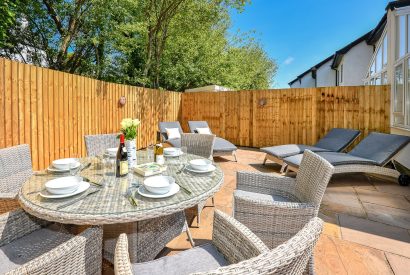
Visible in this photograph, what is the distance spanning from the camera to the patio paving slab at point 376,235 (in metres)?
2.05

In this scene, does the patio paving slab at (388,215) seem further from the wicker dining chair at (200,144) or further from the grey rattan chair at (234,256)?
the grey rattan chair at (234,256)

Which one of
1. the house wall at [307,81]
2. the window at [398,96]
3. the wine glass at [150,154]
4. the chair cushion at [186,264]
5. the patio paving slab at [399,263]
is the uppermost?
the house wall at [307,81]

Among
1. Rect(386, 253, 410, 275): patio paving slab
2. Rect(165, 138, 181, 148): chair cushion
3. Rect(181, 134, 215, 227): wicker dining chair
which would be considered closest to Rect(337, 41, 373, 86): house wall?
Rect(165, 138, 181, 148): chair cushion

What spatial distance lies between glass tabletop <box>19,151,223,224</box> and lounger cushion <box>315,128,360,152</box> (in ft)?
12.6

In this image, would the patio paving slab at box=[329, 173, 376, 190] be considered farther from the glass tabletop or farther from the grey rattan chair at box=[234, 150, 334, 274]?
the glass tabletop

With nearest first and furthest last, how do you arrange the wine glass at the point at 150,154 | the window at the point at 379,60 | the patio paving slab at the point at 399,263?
the patio paving slab at the point at 399,263 → the wine glass at the point at 150,154 → the window at the point at 379,60

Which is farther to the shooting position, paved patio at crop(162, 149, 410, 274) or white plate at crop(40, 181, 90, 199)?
paved patio at crop(162, 149, 410, 274)

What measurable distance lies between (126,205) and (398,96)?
6224 millimetres

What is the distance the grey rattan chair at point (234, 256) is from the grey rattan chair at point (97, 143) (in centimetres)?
186

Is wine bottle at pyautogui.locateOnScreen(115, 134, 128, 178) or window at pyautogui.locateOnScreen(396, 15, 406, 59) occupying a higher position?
window at pyautogui.locateOnScreen(396, 15, 406, 59)

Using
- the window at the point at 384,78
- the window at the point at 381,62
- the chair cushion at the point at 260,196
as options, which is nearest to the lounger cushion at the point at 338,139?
the window at the point at 381,62

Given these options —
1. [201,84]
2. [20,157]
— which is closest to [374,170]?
[20,157]

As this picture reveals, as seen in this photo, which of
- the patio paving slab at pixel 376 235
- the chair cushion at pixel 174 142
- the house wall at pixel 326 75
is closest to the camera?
the patio paving slab at pixel 376 235

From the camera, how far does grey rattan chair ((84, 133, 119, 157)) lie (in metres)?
2.74
